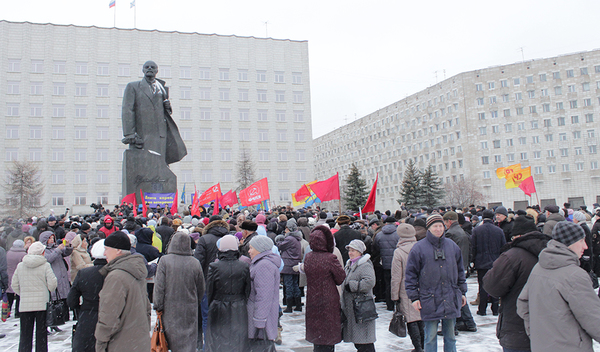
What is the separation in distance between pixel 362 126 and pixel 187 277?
78.7m

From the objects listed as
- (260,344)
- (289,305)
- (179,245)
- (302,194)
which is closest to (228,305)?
(260,344)

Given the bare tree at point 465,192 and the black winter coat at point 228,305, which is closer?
the black winter coat at point 228,305

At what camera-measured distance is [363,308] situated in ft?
16.1

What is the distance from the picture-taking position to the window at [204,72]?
51.2 m

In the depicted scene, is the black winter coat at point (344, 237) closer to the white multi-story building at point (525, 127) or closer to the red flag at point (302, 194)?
the red flag at point (302, 194)

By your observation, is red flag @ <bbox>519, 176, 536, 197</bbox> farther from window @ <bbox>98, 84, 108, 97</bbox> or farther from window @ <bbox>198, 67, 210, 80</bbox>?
window @ <bbox>98, 84, 108, 97</bbox>

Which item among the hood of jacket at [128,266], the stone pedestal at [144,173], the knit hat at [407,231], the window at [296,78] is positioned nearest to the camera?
the hood of jacket at [128,266]

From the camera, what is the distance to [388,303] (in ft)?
27.3

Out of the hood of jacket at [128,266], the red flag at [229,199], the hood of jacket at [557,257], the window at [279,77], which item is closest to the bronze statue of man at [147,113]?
the red flag at [229,199]

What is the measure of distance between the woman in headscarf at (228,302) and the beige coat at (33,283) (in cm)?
273

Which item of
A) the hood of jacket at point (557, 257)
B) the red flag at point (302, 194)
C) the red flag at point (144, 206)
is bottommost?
the hood of jacket at point (557, 257)

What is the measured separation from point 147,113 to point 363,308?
1323 centimetres

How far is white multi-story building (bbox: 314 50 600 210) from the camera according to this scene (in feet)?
179

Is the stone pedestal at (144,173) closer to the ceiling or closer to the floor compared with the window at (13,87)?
closer to the floor
